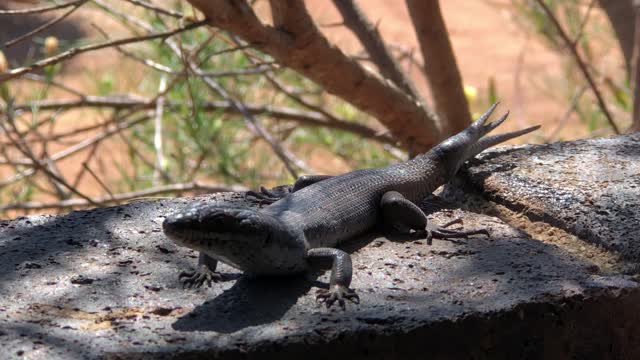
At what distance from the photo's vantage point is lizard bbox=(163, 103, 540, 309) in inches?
99.7

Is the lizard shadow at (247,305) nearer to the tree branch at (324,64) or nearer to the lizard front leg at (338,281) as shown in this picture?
the lizard front leg at (338,281)

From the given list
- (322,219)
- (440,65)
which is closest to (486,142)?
(322,219)

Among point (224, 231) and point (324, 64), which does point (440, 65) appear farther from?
point (224, 231)

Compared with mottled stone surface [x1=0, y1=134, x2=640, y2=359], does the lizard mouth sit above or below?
above

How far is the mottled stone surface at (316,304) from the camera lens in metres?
2.29

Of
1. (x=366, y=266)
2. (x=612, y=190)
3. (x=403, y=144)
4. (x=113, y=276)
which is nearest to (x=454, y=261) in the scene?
(x=366, y=266)

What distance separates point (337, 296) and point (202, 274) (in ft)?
1.30

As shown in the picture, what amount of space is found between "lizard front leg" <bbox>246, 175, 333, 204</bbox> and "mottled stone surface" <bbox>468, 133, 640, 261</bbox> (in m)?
0.57

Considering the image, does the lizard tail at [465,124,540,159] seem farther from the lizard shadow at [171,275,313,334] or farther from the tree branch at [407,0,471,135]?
the lizard shadow at [171,275,313,334]

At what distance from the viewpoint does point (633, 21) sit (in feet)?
17.3

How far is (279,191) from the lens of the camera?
11.5ft

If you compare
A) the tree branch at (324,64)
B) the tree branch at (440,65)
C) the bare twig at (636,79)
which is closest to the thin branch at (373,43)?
the tree branch at (440,65)

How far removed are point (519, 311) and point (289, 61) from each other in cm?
201

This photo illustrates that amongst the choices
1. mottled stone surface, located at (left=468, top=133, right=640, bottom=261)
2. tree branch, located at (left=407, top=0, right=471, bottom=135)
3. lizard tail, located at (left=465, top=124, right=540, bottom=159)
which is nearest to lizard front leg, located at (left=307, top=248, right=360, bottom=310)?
mottled stone surface, located at (left=468, top=133, right=640, bottom=261)
